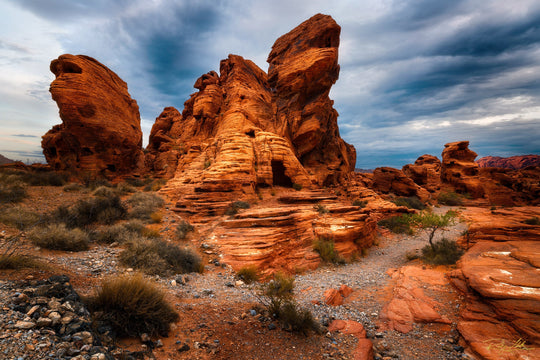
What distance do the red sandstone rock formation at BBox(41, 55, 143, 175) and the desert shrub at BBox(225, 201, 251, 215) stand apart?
13.7m

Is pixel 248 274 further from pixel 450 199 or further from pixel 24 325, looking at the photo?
pixel 450 199

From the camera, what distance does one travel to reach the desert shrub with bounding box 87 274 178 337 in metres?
3.36

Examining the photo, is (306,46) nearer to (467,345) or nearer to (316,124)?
(316,124)

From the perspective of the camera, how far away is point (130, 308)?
3525 mm

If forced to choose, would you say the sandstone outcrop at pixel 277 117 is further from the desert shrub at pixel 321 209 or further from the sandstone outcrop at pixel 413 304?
the sandstone outcrop at pixel 413 304

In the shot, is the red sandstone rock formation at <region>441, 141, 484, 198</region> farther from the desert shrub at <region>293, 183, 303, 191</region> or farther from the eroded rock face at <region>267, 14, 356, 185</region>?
the desert shrub at <region>293, 183, 303, 191</region>

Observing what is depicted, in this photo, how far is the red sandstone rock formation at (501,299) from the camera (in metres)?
3.90

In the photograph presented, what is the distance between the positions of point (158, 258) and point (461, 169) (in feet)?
134

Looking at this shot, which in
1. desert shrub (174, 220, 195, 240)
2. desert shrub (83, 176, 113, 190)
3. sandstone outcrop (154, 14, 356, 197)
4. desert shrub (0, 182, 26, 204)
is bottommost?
desert shrub (174, 220, 195, 240)

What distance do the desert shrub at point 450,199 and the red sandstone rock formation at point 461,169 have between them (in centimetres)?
252

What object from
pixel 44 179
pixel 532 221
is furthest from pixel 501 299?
pixel 44 179

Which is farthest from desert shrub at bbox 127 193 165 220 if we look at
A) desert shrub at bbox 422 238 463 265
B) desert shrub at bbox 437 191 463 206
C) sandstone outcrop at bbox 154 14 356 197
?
desert shrub at bbox 437 191 463 206

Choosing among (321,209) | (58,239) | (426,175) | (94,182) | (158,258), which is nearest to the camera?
(58,239)

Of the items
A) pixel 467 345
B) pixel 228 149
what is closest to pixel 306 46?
pixel 228 149
